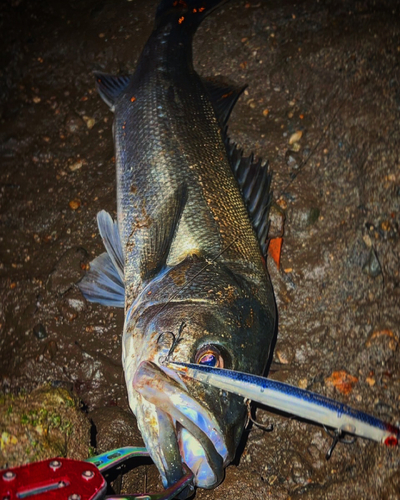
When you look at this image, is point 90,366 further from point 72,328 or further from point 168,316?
point 168,316

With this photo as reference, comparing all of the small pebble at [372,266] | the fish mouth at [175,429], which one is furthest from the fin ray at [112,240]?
the small pebble at [372,266]

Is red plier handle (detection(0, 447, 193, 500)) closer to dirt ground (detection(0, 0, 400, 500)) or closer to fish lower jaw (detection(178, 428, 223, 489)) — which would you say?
fish lower jaw (detection(178, 428, 223, 489))

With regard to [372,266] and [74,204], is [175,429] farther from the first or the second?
[74,204]

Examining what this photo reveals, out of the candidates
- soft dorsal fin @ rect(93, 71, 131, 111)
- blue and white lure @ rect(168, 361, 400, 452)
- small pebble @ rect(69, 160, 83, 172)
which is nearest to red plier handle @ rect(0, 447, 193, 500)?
blue and white lure @ rect(168, 361, 400, 452)

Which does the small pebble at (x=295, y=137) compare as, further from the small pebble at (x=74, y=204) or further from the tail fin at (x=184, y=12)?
the small pebble at (x=74, y=204)

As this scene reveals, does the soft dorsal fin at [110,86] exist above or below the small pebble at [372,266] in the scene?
above

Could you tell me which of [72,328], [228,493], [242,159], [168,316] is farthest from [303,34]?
[228,493]
